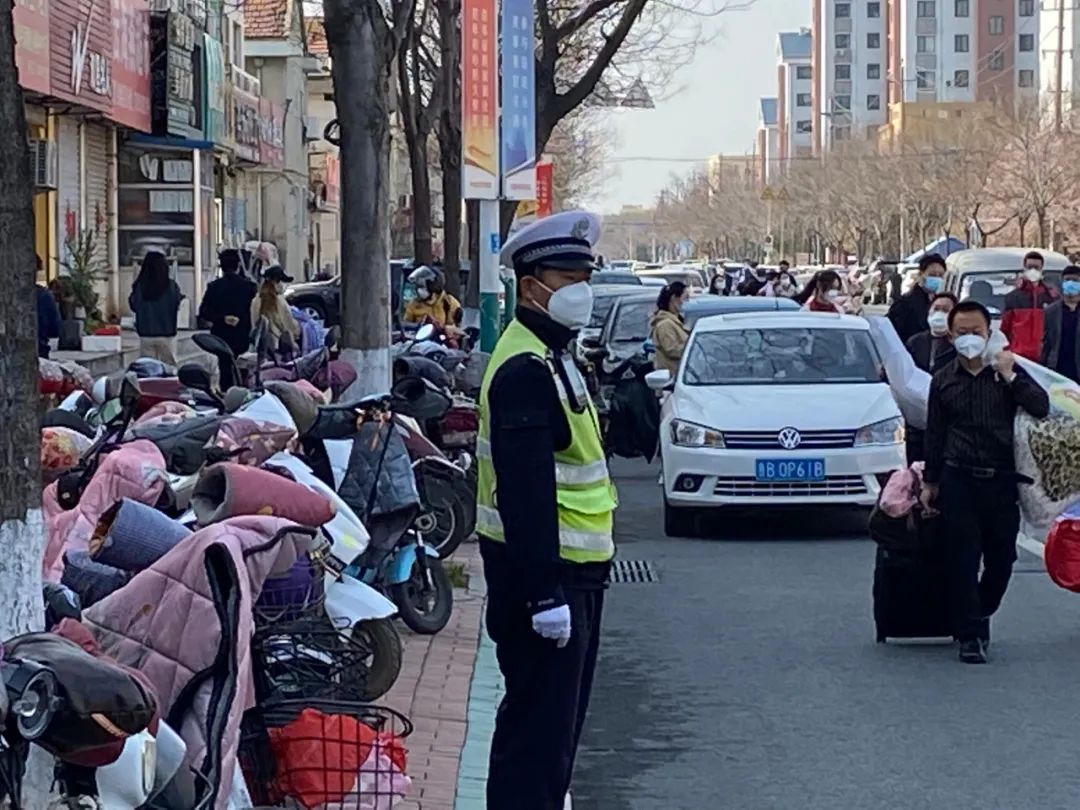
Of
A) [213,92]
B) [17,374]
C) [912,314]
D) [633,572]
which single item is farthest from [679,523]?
[213,92]

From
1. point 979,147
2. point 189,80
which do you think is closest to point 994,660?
point 189,80

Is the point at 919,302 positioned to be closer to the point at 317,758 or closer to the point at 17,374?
the point at 317,758

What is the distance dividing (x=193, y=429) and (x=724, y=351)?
7834 mm

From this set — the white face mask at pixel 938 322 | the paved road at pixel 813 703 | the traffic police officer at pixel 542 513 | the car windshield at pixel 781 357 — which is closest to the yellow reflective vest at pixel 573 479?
the traffic police officer at pixel 542 513

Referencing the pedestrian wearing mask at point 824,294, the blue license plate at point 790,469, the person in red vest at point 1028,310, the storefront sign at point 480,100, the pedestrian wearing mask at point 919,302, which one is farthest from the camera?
the person in red vest at point 1028,310

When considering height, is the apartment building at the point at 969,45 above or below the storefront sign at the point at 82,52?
above

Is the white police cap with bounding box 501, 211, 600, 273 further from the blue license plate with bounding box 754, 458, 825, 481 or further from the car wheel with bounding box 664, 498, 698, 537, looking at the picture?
the car wheel with bounding box 664, 498, 698, 537

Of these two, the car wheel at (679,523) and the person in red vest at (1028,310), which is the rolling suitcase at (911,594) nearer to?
the car wheel at (679,523)

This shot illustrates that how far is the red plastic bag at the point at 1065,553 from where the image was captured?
31.8 ft

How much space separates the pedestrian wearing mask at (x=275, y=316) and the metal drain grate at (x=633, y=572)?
363 cm

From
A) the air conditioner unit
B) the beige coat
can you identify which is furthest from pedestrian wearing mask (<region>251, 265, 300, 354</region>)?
the air conditioner unit

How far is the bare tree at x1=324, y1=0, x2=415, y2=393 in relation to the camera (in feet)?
41.8

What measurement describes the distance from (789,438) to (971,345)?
4.56 meters

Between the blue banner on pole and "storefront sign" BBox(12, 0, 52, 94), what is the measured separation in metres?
4.85
